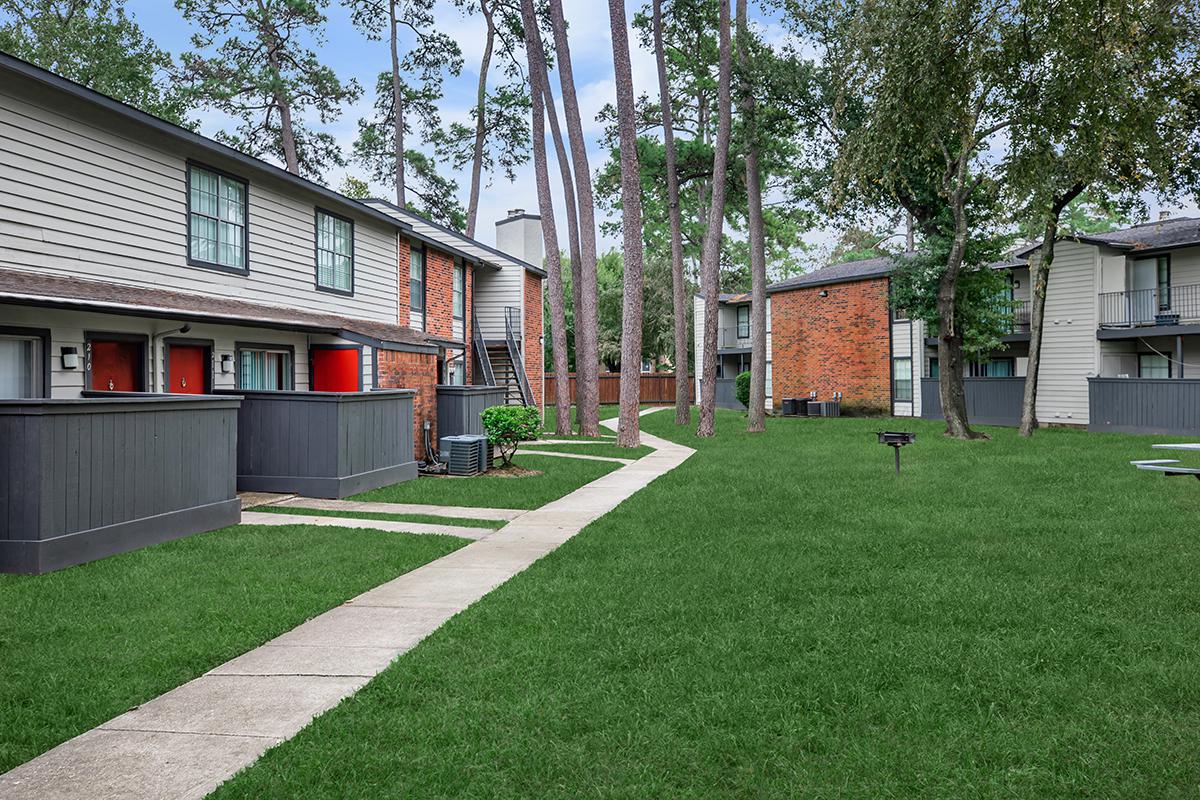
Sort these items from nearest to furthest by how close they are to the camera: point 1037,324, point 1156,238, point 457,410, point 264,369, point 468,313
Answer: point 264,369 → point 457,410 → point 1037,324 → point 468,313 → point 1156,238

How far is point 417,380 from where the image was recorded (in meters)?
16.1

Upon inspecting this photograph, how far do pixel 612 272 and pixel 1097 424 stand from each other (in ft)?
130

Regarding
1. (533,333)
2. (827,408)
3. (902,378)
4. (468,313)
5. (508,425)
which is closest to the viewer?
(508,425)

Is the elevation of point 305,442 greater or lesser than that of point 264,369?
lesser

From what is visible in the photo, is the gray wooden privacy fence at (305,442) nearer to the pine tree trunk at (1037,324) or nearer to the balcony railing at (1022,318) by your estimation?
the pine tree trunk at (1037,324)

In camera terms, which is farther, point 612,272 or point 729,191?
point 612,272

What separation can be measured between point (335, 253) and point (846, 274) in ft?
83.0

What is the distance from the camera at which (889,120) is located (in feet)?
24.2

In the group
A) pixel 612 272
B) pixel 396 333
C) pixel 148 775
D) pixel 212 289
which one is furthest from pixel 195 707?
pixel 612 272

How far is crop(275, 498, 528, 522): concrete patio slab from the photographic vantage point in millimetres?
10898

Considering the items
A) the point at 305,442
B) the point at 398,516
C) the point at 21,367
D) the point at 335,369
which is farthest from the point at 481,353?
the point at 21,367

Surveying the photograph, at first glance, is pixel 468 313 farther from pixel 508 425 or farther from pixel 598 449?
pixel 508 425

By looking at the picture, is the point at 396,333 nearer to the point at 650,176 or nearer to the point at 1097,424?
the point at 650,176

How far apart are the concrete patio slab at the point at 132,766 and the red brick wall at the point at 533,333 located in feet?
83.4
